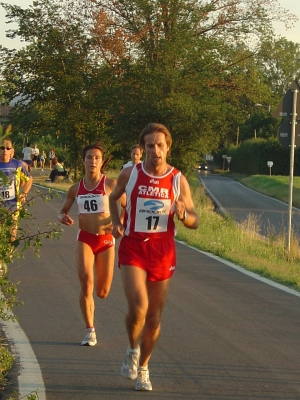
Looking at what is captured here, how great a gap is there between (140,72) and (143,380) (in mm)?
29199

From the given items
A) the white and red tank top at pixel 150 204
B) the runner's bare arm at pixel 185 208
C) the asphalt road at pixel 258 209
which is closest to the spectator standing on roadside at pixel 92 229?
the white and red tank top at pixel 150 204

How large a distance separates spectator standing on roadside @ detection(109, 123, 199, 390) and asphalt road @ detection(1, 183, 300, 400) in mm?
357

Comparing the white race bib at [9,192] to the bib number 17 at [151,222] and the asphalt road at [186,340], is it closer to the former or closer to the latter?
the asphalt road at [186,340]

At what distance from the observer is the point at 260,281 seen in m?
12.4

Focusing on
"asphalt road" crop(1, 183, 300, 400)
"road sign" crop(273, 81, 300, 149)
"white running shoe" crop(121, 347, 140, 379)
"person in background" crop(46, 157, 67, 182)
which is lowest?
"asphalt road" crop(1, 183, 300, 400)

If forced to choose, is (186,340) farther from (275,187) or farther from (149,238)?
(275,187)

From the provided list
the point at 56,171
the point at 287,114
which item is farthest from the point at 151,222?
the point at 56,171

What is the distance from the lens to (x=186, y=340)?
8047mm

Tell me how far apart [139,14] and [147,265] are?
109ft

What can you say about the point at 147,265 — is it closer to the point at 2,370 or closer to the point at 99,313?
the point at 2,370

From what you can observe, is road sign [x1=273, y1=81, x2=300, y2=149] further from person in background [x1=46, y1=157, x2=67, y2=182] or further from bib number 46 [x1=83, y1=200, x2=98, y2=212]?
person in background [x1=46, y1=157, x2=67, y2=182]

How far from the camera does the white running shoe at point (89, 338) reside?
7.77 metres

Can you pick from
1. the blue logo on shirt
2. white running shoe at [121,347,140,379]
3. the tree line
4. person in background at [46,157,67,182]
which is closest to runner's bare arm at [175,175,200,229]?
the blue logo on shirt

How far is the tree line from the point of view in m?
34.4
